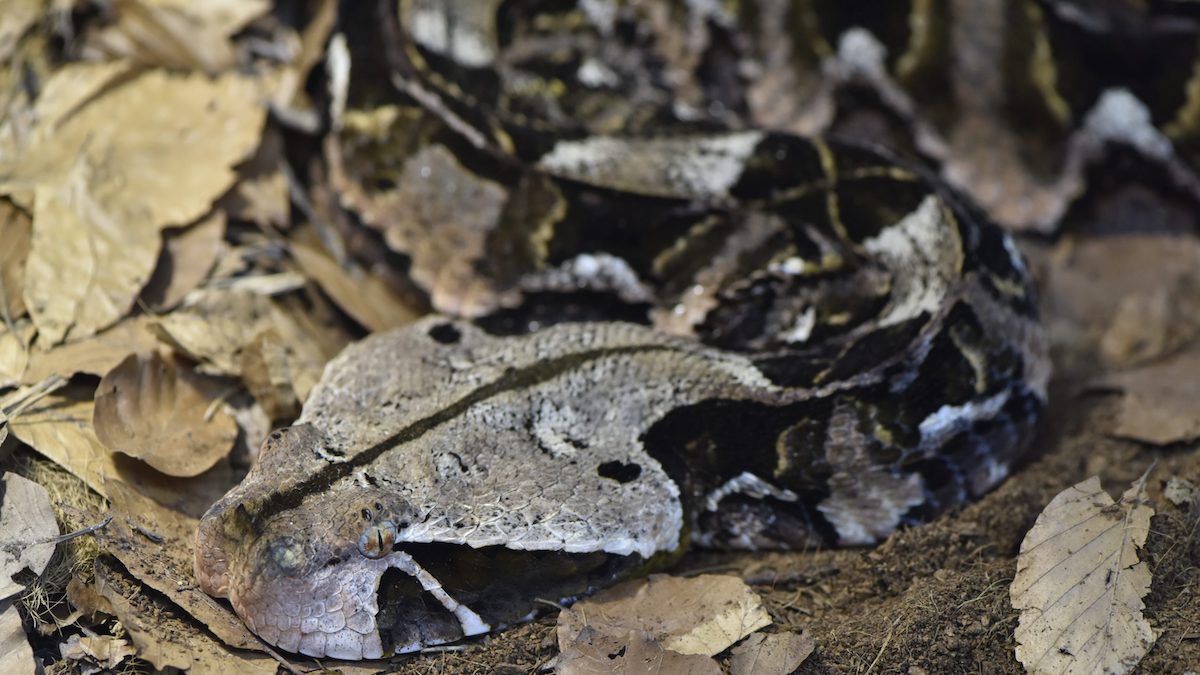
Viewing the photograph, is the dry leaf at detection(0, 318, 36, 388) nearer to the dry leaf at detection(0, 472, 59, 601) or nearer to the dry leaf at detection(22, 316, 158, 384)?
the dry leaf at detection(22, 316, 158, 384)

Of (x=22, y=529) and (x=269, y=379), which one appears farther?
(x=269, y=379)

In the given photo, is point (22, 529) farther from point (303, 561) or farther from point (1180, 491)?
point (1180, 491)

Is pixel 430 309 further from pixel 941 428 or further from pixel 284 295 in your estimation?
pixel 941 428

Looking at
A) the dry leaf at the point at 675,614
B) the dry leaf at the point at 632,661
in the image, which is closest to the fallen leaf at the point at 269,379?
the dry leaf at the point at 675,614

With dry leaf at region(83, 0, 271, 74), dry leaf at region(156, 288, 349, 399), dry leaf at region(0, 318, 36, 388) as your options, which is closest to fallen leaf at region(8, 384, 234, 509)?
dry leaf at region(0, 318, 36, 388)

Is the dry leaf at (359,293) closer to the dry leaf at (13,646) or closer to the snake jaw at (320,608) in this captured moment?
the snake jaw at (320,608)

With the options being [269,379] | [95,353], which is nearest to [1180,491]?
[269,379]
